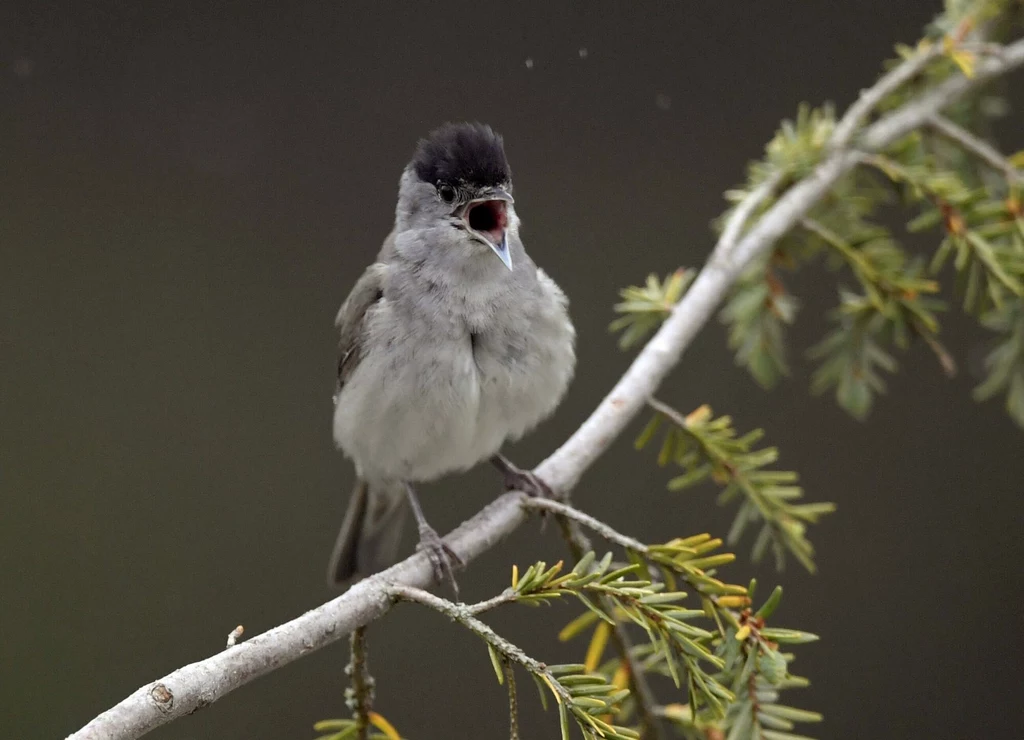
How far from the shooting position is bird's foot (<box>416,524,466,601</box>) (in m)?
1.17

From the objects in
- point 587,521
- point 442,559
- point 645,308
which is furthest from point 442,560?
point 645,308

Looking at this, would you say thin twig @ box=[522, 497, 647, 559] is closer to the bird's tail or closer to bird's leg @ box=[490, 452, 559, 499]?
bird's leg @ box=[490, 452, 559, 499]

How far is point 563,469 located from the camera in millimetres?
1318

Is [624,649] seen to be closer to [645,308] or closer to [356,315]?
[645,308]

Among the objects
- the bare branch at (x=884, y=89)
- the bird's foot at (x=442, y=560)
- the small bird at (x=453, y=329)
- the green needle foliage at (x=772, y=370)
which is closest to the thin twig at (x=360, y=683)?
the green needle foliage at (x=772, y=370)

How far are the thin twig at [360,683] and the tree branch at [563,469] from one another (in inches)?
2.1

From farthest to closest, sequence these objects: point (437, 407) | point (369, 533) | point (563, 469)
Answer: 1. point (369, 533)
2. point (437, 407)
3. point (563, 469)

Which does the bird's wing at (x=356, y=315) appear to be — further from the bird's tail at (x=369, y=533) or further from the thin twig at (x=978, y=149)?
the thin twig at (x=978, y=149)

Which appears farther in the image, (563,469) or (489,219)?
(489,219)

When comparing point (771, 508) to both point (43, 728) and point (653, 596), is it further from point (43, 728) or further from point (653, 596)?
point (43, 728)

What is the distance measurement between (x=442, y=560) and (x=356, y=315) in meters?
0.52

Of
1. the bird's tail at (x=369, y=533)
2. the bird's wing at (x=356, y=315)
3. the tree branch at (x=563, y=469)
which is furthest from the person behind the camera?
the bird's tail at (x=369, y=533)

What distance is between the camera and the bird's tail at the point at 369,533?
1.76 m

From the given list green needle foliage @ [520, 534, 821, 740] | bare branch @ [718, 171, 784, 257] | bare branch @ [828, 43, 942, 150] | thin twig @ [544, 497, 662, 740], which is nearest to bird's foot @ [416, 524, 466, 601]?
thin twig @ [544, 497, 662, 740]
